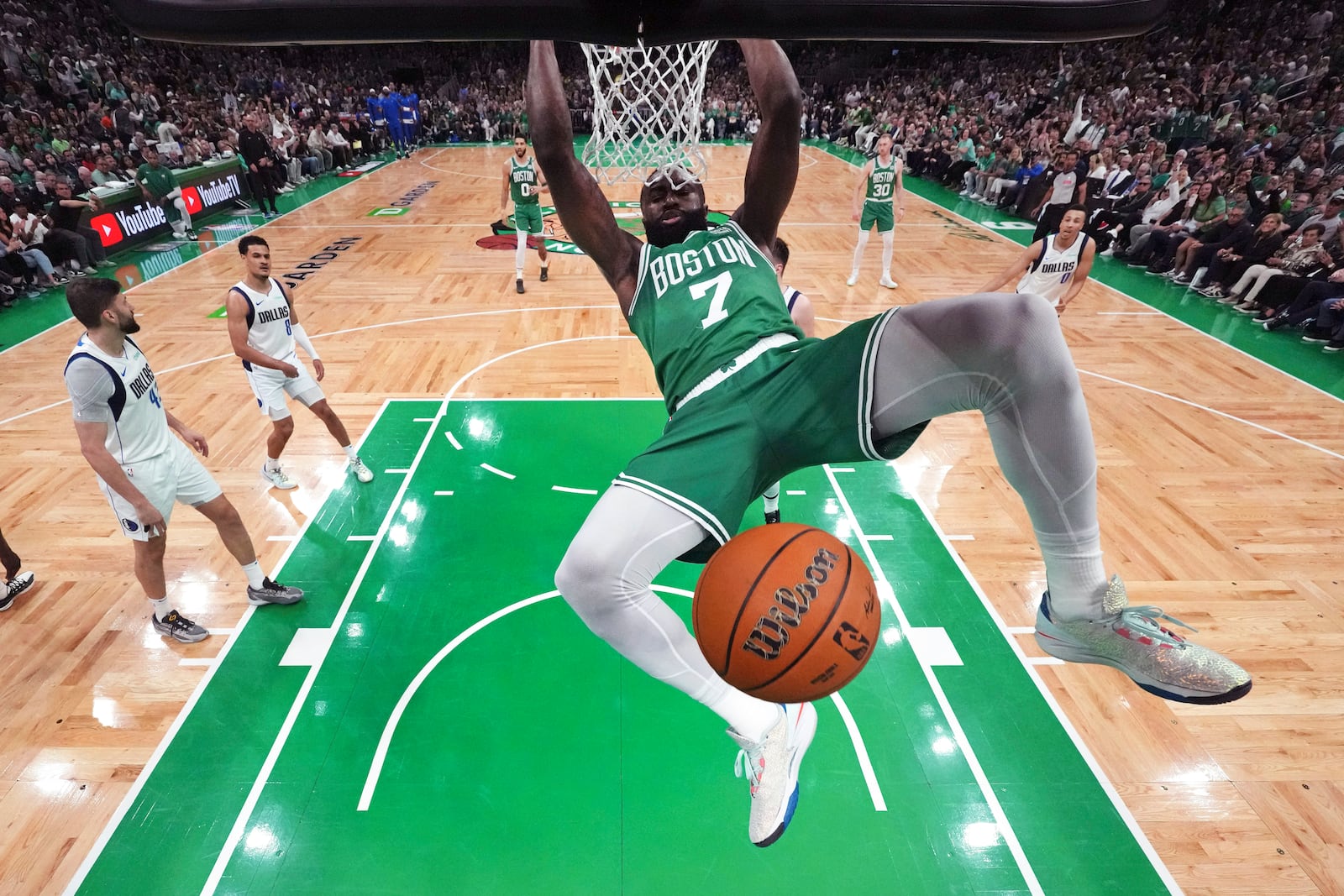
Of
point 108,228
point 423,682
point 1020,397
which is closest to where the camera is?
point 1020,397

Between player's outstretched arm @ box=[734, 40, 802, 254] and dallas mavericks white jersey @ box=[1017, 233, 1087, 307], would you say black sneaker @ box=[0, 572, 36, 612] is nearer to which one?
player's outstretched arm @ box=[734, 40, 802, 254]

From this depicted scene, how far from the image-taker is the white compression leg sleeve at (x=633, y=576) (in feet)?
5.75

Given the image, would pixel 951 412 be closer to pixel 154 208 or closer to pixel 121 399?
pixel 121 399

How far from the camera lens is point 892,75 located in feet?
93.1

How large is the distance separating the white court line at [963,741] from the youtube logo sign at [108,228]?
12.2 m

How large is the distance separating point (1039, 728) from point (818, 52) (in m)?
31.4

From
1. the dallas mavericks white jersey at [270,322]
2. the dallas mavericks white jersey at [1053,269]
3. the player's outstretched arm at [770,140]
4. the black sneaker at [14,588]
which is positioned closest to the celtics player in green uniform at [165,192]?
the dallas mavericks white jersey at [270,322]

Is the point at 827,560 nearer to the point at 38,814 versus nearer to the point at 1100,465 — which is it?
the point at 38,814

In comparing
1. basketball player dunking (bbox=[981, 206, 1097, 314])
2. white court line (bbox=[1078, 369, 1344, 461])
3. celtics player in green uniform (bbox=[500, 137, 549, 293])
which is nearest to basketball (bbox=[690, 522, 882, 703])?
basketball player dunking (bbox=[981, 206, 1097, 314])

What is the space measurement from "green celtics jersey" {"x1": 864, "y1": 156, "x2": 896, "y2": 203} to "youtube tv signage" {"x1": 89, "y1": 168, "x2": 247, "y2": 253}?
11480 mm

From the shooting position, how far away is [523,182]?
9266mm

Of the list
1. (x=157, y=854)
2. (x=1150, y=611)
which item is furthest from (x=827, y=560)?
(x=157, y=854)

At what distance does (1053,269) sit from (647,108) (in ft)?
18.7

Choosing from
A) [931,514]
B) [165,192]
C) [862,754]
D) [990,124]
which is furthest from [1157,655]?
[990,124]
